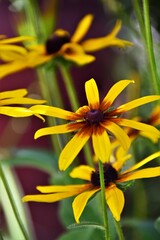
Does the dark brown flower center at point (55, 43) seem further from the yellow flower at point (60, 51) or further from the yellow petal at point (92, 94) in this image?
the yellow petal at point (92, 94)

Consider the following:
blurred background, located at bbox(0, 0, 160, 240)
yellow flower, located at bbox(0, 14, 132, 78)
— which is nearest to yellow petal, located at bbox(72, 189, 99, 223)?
yellow flower, located at bbox(0, 14, 132, 78)

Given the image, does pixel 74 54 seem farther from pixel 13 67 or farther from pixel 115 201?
pixel 115 201

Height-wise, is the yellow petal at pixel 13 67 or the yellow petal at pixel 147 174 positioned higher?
the yellow petal at pixel 13 67

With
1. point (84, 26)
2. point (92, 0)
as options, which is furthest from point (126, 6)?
point (92, 0)

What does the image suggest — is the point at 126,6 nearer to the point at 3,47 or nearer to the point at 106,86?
the point at 3,47

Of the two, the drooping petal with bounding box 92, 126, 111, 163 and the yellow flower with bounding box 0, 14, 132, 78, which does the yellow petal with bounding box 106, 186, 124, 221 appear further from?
the yellow flower with bounding box 0, 14, 132, 78

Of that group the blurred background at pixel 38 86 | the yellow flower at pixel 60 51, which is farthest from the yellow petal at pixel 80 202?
the blurred background at pixel 38 86
